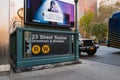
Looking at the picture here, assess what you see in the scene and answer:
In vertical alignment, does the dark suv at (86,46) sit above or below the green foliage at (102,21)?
below

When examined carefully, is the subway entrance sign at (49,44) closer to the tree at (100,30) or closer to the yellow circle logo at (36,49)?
the yellow circle logo at (36,49)

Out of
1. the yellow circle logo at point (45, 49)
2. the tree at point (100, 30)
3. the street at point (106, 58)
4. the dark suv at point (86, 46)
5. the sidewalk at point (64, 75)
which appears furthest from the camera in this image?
the tree at point (100, 30)

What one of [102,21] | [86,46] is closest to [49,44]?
[86,46]

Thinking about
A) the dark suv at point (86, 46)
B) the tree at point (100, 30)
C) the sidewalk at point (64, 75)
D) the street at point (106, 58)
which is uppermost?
the tree at point (100, 30)

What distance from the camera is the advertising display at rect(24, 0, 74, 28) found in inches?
326

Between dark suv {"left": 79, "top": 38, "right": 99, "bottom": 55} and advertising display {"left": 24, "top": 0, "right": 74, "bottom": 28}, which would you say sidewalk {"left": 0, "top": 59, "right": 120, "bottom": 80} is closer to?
advertising display {"left": 24, "top": 0, "right": 74, "bottom": 28}

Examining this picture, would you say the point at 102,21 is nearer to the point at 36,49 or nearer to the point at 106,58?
the point at 106,58

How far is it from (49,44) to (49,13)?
4.42ft

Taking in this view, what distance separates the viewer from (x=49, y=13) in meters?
8.88

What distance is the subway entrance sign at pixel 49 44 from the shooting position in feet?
27.5

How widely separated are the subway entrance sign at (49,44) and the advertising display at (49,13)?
51 cm

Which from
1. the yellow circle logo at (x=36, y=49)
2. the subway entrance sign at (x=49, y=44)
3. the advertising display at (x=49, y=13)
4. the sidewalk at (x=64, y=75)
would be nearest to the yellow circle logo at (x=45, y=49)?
the subway entrance sign at (x=49, y=44)

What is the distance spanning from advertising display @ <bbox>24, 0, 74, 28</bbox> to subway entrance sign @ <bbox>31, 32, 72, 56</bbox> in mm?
506

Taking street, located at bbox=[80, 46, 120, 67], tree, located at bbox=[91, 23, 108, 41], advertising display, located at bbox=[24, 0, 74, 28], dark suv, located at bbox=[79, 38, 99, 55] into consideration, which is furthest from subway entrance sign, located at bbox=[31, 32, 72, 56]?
tree, located at bbox=[91, 23, 108, 41]
